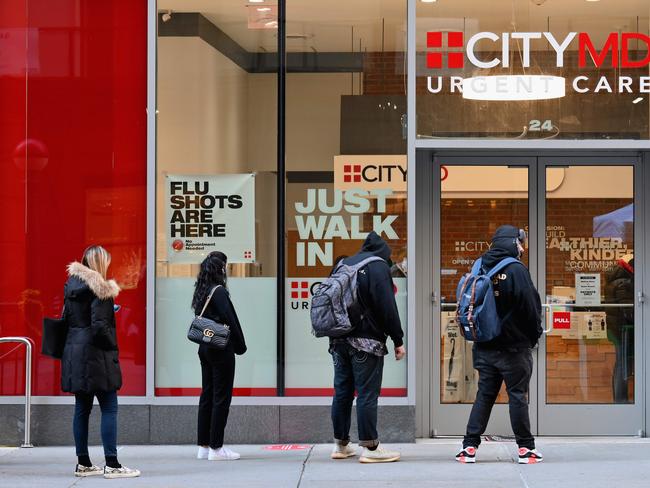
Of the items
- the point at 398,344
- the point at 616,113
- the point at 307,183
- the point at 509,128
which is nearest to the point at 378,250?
the point at 398,344

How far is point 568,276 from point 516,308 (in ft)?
6.67

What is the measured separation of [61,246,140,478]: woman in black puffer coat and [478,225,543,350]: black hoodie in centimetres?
290

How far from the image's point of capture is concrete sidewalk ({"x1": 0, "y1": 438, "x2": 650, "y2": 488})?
816 cm

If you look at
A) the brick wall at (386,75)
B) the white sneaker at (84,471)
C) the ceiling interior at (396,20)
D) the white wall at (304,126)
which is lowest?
the white sneaker at (84,471)

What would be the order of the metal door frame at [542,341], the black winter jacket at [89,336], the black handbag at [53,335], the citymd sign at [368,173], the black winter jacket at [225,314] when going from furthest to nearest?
1. the metal door frame at [542,341]
2. the citymd sign at [368,173]
3. the black winter jacket at [225,314]
4. the black handbag at [53,335]
5. the black winter jacket at [89,336]

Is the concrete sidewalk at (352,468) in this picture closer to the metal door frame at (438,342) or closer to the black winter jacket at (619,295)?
the metal door frame at (438,342)

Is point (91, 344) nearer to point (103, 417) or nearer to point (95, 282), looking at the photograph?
point (95, 282)

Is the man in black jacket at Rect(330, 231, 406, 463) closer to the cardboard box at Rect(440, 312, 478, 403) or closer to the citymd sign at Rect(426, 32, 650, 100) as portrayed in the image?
the cardboard box at Rect(440, 312, 478, 403)

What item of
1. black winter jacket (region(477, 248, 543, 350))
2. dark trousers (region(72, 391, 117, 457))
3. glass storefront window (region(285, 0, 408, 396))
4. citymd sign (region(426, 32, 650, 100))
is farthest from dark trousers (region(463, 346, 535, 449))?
dark trousers (region(72, 391, 117, 457))

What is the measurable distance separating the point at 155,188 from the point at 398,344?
2.73 metres

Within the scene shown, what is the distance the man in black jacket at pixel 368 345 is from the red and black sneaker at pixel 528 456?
1143 mm

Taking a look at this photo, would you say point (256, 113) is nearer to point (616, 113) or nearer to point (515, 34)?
point (515, 34)

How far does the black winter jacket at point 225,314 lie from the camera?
8.68 metres

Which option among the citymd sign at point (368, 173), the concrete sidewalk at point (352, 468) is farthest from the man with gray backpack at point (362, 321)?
the citymd sign at point (368, 173)
